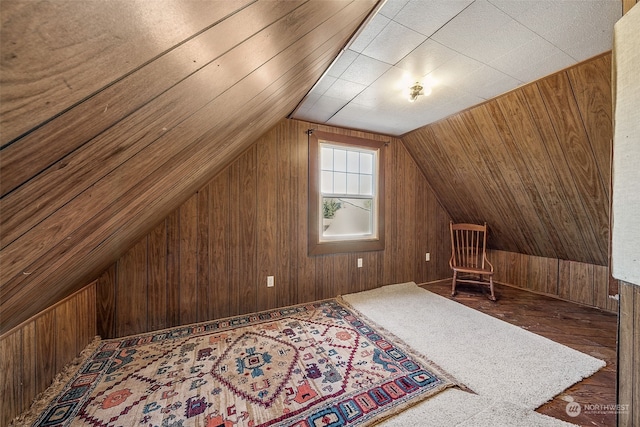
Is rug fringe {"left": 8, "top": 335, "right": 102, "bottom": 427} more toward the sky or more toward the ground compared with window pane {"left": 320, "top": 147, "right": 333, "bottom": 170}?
more toward the ground

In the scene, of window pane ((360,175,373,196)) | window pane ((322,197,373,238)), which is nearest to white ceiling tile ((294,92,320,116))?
window pane ((322,197,373,238))

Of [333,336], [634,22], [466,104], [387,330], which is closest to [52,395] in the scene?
[333,336]

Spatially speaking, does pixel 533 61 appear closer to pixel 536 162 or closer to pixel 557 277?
pixel 536 162

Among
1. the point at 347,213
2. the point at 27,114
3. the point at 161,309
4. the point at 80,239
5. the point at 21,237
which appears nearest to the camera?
the point at 27,114

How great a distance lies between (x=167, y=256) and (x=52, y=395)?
1.07 m

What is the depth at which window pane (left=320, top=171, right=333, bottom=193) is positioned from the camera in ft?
9.57

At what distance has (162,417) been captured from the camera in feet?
4.09

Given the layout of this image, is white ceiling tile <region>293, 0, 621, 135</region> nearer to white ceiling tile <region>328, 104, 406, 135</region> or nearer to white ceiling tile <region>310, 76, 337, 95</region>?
white ceiling tile <region>310, 76, 337, 95</region>

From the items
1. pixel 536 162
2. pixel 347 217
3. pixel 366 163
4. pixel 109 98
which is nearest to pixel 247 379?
pixel 109 98

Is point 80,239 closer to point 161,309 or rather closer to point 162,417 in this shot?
point 162,417

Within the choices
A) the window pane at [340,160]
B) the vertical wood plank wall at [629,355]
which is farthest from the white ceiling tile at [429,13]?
the window pane at [340,160]

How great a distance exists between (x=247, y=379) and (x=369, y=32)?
90.8 inches

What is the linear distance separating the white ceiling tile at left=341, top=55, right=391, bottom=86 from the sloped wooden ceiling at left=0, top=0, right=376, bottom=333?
1.31 feet

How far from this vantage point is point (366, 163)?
10.5 ft
